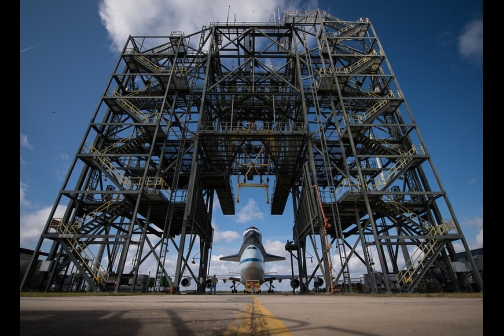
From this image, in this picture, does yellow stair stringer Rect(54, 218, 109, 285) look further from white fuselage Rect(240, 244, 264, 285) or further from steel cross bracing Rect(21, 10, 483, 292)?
white fuselage Rect(240, 244, 264, 285)

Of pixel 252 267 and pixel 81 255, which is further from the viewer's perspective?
pixel 252 267

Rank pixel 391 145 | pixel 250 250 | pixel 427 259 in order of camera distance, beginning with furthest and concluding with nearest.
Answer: pixel 250 250 < pixel 391 145 < pixel 427 259

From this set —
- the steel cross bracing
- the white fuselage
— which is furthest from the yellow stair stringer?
the white fuselage

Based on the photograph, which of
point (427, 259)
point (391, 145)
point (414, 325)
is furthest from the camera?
point (391, 145)

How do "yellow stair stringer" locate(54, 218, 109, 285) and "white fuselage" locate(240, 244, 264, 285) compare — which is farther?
"white fuselage" locate(240, 244, 264, 285)

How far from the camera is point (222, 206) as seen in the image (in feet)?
102

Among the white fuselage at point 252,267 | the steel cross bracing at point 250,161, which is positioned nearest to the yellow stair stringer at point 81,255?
the steel cross bracing at point 250,161

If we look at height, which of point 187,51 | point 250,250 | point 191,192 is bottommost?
point 250,250

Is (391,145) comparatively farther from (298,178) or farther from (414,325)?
(414,325)
